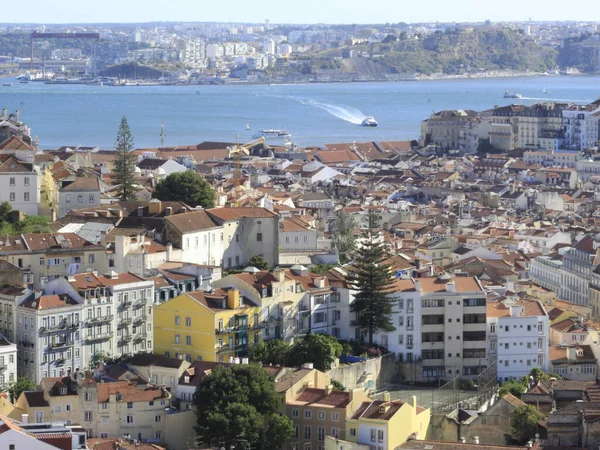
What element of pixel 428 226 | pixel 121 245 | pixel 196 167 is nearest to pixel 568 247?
pixel 428 226

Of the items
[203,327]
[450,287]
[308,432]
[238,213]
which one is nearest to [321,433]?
[308,432]

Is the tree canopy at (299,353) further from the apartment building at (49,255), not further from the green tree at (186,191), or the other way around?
the green tree at (186,191)

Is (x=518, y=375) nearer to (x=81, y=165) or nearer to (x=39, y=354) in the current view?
(x=39, y=354)

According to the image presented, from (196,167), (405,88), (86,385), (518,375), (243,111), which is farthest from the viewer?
(405,88)

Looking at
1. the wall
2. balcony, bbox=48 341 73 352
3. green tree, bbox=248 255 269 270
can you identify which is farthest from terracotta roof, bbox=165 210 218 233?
balcony, bbox=48 341 73 352

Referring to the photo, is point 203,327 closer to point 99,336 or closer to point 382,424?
point 99,336

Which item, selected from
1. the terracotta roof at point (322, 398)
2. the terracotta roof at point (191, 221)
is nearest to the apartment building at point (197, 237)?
the terracotta roof at point (191, 221)
